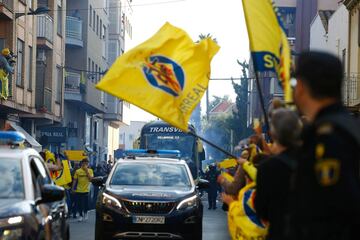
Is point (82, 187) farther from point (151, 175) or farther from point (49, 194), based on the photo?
point (49, 194)

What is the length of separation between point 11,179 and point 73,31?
43.8 meters

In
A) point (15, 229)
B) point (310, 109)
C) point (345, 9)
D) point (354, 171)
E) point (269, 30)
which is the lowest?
point (15, 229)

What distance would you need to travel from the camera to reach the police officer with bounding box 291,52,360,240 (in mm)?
4531

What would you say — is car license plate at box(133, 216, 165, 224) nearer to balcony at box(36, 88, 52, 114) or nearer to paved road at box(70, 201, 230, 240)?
paved road at box(70, 201, 230, 240)

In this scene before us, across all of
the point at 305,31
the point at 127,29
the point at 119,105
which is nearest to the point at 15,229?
the point at 305,31

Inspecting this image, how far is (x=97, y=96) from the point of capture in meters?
58.9

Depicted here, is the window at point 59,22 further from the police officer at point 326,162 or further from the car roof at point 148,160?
the police officer at point 326,162

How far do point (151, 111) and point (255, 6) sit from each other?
1.46 m

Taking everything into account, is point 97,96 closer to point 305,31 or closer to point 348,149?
point 305,31

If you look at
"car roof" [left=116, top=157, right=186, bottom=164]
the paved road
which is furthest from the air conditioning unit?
"car roof" [left=116, top=157, right=186, bottom=164]

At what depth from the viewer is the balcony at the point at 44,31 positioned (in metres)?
43.1

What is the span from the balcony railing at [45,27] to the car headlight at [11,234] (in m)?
34.7

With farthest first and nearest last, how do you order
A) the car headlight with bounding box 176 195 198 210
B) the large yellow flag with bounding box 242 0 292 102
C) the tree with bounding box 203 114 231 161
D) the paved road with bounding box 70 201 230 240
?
the tree with bounding box 203 114 231 161, the paved road with bounding box 70 201 230 240, the car headlight with bounding box 176 195 198 210, the large yellow flag with bounding box 242 0 292 102

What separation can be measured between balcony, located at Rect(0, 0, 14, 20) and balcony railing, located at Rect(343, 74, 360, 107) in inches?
477
